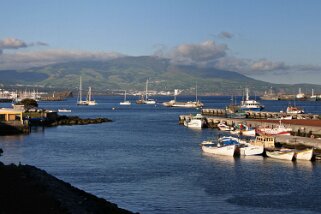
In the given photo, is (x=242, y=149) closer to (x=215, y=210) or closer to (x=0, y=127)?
(x=215, y=210)

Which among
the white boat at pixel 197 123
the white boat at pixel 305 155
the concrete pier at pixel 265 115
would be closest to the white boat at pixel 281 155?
the white boat at pixel 305 155

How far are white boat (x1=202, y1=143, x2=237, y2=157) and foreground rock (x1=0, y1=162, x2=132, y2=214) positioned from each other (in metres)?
19.3

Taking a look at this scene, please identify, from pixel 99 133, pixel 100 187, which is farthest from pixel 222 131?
pixel 100 187

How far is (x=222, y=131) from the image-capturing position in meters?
69.2

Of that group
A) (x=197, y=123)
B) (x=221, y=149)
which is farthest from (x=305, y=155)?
(x=197, y=123)

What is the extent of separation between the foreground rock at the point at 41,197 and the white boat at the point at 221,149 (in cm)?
1930

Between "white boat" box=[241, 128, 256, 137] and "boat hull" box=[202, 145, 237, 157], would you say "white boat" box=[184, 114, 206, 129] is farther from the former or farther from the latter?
"boat hull" box=[202, 145, 237, 157]

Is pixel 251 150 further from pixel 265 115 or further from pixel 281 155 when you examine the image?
pixel 265 115

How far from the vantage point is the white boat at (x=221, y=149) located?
4272cm

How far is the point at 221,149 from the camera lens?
4341 centimetres

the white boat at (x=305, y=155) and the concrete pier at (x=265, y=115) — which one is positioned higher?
the concrete pier at (x=265, y=115)

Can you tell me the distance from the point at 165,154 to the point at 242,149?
592cm

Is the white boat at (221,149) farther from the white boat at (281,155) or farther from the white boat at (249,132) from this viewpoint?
the white boat at (249,132)

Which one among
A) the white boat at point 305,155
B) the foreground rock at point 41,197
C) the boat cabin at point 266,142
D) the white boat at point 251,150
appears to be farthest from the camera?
the boat cabin at point 266,142
